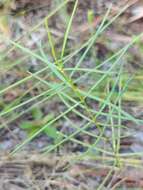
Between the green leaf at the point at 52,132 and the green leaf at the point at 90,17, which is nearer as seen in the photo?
the green leaf at the point at 52,132

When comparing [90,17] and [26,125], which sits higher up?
[90,17]

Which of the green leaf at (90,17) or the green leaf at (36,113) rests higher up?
the green leaf at (90,17)

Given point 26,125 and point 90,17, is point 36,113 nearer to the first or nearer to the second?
point 26,125

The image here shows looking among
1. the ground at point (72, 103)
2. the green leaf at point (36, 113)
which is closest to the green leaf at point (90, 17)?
the ground at point (72, 103)

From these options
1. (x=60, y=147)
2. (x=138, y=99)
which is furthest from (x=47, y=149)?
(x=138, y=99)

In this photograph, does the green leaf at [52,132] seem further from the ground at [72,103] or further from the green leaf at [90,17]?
the green leaf at [90,17]

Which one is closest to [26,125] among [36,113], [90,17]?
[36,113]

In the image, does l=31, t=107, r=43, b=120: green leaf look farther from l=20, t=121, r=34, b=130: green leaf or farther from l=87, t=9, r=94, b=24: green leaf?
l=87, t=9, r=94, b=24: green leaf

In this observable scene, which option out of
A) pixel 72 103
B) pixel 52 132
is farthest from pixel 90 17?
pixel 52 132

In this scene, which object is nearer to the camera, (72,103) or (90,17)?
(72,103)

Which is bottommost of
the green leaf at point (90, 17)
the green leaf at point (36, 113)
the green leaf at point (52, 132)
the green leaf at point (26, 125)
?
the green leaf at point (52, 132)

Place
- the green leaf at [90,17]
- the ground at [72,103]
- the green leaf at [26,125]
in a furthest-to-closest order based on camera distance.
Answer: the green leaf at [90,17], the green leaf at [26,125], the ground at [72,103]
